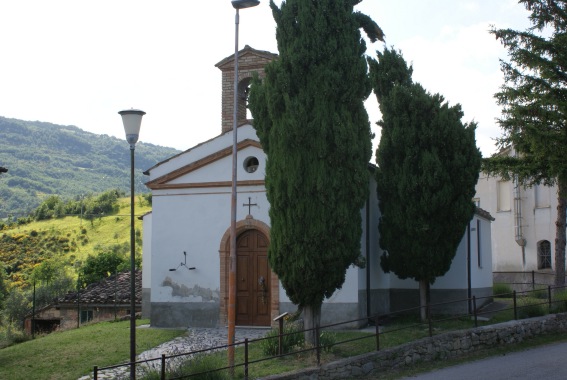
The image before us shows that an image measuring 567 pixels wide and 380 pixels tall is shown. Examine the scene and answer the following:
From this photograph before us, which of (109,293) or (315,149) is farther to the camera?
(109,293)

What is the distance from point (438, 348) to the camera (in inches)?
545

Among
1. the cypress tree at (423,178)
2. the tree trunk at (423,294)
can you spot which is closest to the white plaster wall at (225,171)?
the cypress tree at (423,178)

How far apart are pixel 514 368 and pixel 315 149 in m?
5.68

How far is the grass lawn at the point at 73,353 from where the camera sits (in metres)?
12.7

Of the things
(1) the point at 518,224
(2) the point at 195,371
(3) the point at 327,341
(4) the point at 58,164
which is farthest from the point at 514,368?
(4) the point at 58,164

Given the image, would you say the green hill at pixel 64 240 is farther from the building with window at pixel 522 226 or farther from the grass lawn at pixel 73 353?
the grass lawn at pixel 73 353

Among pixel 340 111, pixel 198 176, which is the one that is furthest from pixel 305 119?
pixel 198 176

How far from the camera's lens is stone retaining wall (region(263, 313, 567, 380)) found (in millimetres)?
11859

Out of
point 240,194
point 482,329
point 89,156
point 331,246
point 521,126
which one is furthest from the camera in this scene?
point 89,156

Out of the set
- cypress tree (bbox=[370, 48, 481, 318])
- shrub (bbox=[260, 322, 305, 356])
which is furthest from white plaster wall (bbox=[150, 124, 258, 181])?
shrub (bbox=[260, 322, 305, 356])

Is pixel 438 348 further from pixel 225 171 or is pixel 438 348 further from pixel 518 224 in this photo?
pixel 518 224

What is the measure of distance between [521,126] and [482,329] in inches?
262

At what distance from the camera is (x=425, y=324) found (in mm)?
15836

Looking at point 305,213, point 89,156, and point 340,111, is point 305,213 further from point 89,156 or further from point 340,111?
point 89,156
